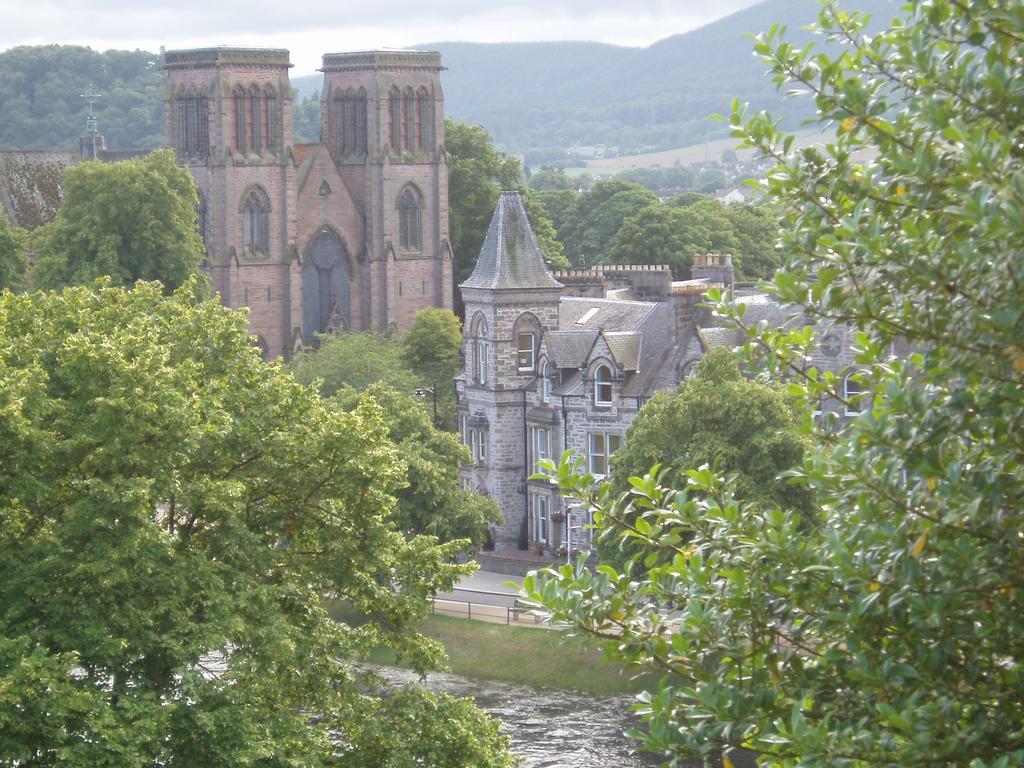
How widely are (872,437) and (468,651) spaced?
45904 mm

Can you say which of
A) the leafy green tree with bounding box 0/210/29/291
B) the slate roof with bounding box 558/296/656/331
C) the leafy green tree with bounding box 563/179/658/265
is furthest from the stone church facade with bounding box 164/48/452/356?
the slate roof with bounding box 558/296/656/331

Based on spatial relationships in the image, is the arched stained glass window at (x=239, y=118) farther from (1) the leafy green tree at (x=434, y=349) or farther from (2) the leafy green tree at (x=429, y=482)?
(2) the leafy green tree at (x=429, y=482)

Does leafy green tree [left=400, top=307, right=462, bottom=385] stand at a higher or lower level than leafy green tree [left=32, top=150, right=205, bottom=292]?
lower

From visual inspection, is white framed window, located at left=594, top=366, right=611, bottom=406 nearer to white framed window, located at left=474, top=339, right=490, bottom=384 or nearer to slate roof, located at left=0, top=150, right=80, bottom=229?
white framed window, located at left=474, top=339, right=490, bottom=384

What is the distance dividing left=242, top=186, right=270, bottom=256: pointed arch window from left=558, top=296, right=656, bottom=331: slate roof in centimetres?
3963

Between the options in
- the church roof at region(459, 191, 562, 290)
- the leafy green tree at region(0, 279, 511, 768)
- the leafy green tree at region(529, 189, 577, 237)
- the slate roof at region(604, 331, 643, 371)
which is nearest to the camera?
the leafy green tree at region(0, 279, 511, 768)

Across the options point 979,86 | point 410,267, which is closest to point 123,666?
point 979,86

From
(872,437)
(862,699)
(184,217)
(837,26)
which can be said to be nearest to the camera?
(872,437)

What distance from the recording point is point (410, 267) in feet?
373

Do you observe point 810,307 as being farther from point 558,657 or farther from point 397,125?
point 397,125

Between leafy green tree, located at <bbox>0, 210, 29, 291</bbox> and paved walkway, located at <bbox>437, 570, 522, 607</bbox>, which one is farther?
leafy green tree, located at <bbox>0, 210, 29, 291</bbox>

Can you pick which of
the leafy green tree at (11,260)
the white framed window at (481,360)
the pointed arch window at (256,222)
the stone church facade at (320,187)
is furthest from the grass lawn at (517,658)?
the pointed arch window at (256,222)

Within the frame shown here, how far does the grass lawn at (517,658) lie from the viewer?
183ft

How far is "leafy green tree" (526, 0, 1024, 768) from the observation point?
13320 millimetres
